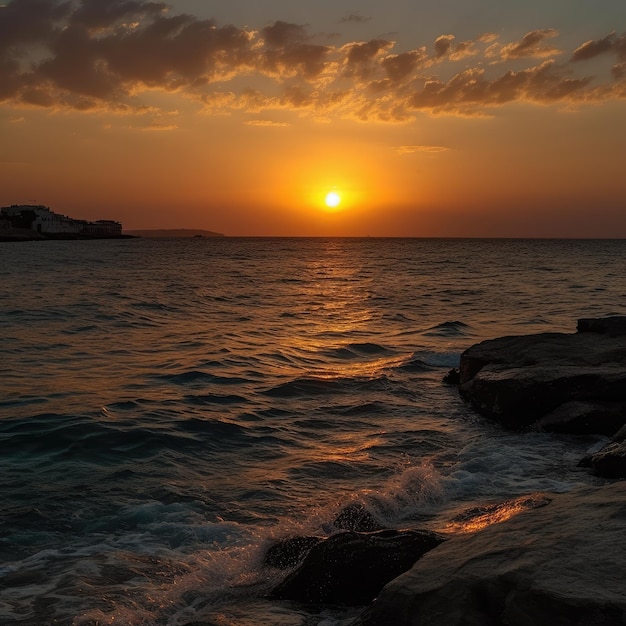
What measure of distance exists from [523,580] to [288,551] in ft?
10.7

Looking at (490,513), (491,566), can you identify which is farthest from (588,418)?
(491,566)

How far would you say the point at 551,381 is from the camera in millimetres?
12367

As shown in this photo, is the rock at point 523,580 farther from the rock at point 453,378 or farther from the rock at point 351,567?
the rock at point 453,378

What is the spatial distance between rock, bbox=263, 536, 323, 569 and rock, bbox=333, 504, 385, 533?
0.61 meters

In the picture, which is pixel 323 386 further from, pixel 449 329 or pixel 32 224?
pixel 32 224

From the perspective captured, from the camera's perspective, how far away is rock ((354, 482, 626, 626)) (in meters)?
4.12

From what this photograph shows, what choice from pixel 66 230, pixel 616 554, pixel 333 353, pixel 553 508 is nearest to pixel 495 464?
pixel 553 508

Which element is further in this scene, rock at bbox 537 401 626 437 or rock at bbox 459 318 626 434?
rock at bbox 459 318 626 434

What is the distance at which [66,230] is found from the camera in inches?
7751

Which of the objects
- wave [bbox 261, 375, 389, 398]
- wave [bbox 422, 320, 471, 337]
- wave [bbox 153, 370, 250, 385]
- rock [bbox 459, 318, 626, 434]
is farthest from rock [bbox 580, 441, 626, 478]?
wave [bbox 422, 320, 471, 337]

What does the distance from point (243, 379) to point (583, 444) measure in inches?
352

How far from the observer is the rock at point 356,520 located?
7801 millimetres

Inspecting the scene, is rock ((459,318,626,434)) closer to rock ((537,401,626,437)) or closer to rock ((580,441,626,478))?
rock ((537,401,626,437))

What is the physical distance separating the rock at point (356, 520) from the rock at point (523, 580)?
7.57 feet
